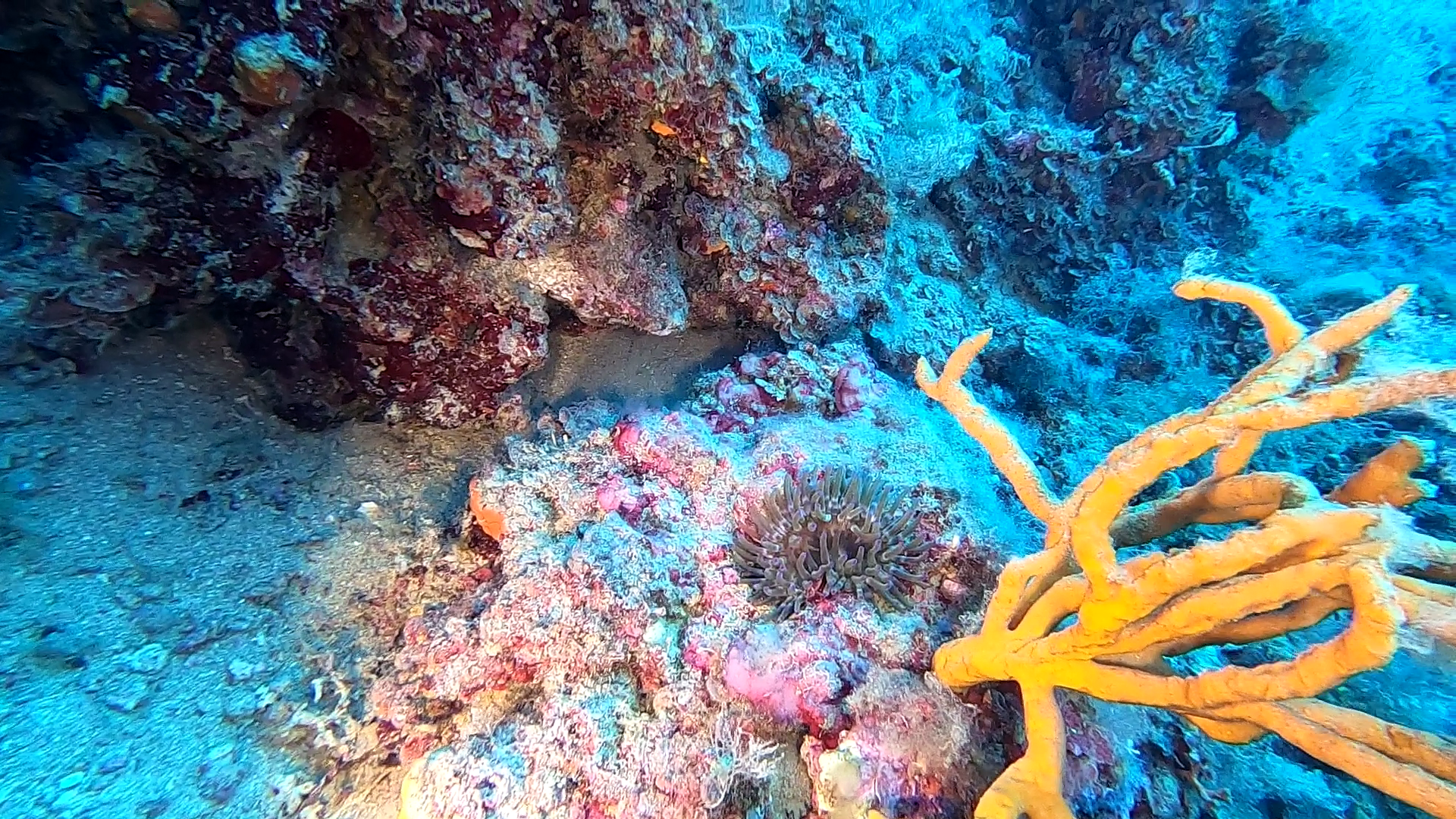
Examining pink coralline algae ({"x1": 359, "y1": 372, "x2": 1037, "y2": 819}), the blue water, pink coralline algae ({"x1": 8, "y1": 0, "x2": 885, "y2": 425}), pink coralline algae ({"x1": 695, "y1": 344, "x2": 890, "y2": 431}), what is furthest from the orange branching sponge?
pink coralline algae ({"x1": 8, "y1": 0, "x2": 885, "y2": 425})

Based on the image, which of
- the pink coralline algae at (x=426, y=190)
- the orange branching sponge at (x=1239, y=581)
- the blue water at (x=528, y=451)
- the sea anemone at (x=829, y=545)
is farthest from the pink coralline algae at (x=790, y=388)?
the orange branching sponge at (x=1239, y=581)

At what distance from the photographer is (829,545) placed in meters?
2.56

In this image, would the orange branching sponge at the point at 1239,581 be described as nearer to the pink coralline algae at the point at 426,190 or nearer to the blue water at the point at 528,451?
the blue water at the point at 528,451

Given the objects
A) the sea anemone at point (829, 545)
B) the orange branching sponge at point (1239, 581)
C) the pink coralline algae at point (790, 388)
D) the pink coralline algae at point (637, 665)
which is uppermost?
the orange branching sponge at point (1239, 581)

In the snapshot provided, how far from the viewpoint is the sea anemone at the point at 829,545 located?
2.48m

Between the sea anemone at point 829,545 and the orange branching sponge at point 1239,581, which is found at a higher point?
the orange branching sponge at point 1239,581

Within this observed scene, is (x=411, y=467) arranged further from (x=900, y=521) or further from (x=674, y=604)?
(x=900, y=521)

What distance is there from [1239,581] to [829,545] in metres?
1.33

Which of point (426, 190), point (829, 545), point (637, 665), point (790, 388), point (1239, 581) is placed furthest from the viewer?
point (790, 388)

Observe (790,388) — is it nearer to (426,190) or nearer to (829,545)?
(829,545)

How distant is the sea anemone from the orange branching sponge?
1.39 feet

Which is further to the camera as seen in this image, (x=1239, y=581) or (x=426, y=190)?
(x=426, y=190)

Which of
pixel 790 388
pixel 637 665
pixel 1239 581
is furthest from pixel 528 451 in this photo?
pixel 1239 581

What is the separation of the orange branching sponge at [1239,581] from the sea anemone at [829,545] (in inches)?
16.7
